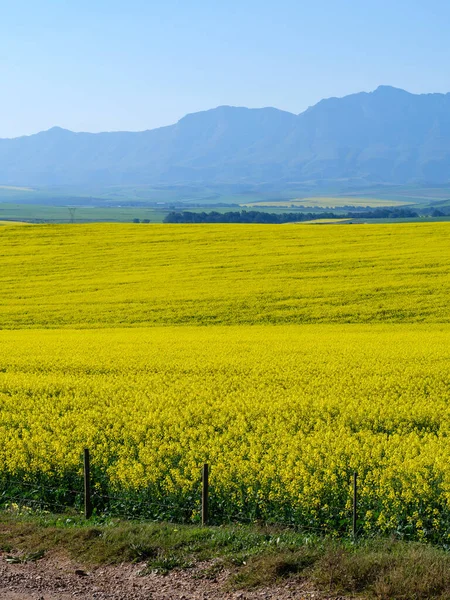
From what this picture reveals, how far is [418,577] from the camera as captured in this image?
7883 millimetres

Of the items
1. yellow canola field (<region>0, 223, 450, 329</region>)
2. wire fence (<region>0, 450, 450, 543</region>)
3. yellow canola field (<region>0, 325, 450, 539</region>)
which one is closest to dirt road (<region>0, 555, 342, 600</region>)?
wire fence (<region>0, 450, 450, 543</region>)

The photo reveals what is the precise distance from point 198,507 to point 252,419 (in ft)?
13.8

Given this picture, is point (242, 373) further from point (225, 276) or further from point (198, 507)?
point (225, 276)

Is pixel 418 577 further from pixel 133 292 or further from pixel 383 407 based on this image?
pixel 133 292

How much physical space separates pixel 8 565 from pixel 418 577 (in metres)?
4.63

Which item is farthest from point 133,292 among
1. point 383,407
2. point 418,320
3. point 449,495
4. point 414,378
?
point 449,495

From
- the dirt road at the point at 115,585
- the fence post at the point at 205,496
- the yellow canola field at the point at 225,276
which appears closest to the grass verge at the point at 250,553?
the dirt road at the point at 115,585

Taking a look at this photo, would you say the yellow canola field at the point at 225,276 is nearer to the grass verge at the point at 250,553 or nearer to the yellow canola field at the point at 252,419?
the yellow canola field at the point at 252,419

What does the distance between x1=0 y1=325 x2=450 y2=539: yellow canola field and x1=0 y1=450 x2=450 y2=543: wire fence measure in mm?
41

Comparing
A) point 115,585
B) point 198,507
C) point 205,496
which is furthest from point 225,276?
point 115,585

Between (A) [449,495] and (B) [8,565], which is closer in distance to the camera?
(B) [8,565]

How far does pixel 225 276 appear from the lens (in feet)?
121

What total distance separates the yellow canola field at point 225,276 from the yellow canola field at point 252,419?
15.1 feet

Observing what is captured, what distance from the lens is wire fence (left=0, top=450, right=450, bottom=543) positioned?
9.95 meters
